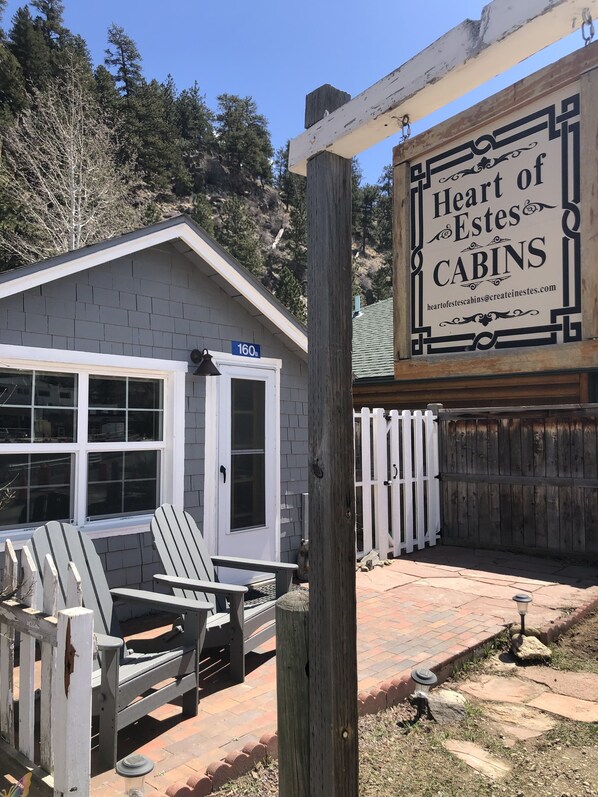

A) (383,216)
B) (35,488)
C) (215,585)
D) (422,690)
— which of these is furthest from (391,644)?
(383,216)

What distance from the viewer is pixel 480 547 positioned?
26.4 ft

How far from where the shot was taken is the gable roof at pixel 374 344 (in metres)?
11.6

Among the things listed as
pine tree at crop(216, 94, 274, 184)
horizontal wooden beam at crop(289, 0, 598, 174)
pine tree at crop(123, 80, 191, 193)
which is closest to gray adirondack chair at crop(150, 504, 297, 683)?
horizontal wooden beam at crop(289, 0, 598, 174)

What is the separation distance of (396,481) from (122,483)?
3739mm

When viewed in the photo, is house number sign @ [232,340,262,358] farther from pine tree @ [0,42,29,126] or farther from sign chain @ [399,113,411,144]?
pine tree @ [0,42,29,126]

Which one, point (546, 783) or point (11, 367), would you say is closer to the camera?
point (546, 783)

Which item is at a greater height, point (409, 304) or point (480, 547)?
point (409, 304)

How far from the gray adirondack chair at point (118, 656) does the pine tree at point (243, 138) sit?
50695 mm

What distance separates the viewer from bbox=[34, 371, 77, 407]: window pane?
15.2 feet

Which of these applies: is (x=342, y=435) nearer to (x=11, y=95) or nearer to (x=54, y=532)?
(x=54, y=532)

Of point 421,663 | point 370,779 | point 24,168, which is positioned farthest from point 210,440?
point 24,168

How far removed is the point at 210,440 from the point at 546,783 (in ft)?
12.6

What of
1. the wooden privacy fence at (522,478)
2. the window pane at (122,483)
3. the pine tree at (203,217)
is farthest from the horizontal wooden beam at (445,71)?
the pine tree at (203,217)

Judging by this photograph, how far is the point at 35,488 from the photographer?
182 inches
